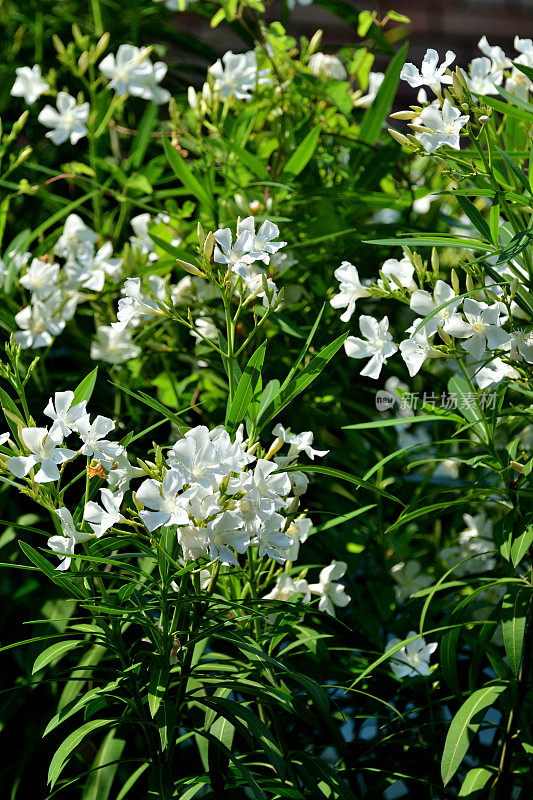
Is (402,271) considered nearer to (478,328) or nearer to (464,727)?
(478,328)

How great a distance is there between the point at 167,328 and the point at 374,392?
374 mm

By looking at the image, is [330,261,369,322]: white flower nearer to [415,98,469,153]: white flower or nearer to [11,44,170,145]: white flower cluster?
[415,98,469,153]: white flower

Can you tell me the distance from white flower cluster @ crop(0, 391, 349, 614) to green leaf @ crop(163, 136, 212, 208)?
521 mm

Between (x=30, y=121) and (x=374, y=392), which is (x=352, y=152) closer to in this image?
(x=374, y=392)

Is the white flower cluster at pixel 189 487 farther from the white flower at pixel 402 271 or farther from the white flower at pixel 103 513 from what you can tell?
the white flower at pixel 402 271

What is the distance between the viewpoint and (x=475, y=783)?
1.05m

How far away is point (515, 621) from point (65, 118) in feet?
3.73

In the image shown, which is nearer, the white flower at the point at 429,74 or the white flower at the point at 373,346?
the white flower at the point at 429,74

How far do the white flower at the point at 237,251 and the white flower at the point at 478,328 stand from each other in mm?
234

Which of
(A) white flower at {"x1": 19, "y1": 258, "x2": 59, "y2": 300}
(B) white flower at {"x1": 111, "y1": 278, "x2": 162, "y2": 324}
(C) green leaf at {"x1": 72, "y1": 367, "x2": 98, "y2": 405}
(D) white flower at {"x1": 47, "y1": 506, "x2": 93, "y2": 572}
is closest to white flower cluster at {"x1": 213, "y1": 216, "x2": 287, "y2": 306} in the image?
(B) white flower at {"x1": 111, "y1": 278, "x2": 162, "y2": 324}

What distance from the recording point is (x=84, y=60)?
1.54 m

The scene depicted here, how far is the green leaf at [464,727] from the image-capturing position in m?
0.98

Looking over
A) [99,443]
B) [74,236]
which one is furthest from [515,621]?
[74,236]

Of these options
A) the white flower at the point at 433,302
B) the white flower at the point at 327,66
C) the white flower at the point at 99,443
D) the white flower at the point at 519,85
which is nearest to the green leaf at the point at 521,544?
the white flower at the point at 433,302
